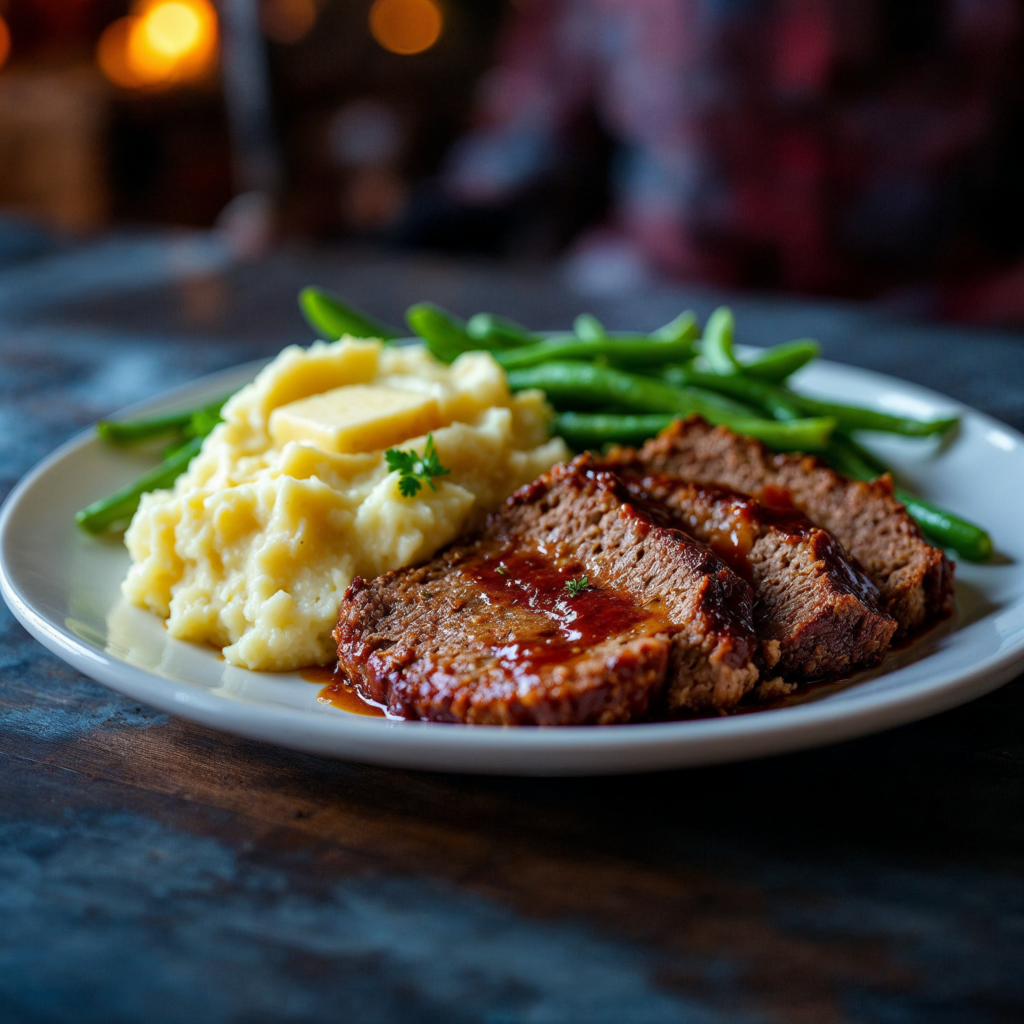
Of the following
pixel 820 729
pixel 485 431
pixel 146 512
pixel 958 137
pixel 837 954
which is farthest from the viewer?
pixel 958 137

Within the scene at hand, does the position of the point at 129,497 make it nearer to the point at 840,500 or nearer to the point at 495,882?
the point at 495,882

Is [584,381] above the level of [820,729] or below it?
above

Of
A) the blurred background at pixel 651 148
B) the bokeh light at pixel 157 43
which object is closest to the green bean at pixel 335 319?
the blurred background at pixel 651 148

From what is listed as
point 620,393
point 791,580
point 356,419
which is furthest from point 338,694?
point 620,393

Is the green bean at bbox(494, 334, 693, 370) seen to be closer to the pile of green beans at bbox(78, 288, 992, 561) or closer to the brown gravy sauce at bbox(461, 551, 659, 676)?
the pile of green beans at bbox(78, 288, 992, 561)

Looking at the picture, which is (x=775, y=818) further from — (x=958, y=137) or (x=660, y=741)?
(x=958, y=137)

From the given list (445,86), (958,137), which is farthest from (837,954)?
(445,86)

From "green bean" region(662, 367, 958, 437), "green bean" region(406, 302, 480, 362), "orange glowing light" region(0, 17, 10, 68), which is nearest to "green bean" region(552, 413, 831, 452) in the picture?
"green bean" region(662, 367, 958, 437)
